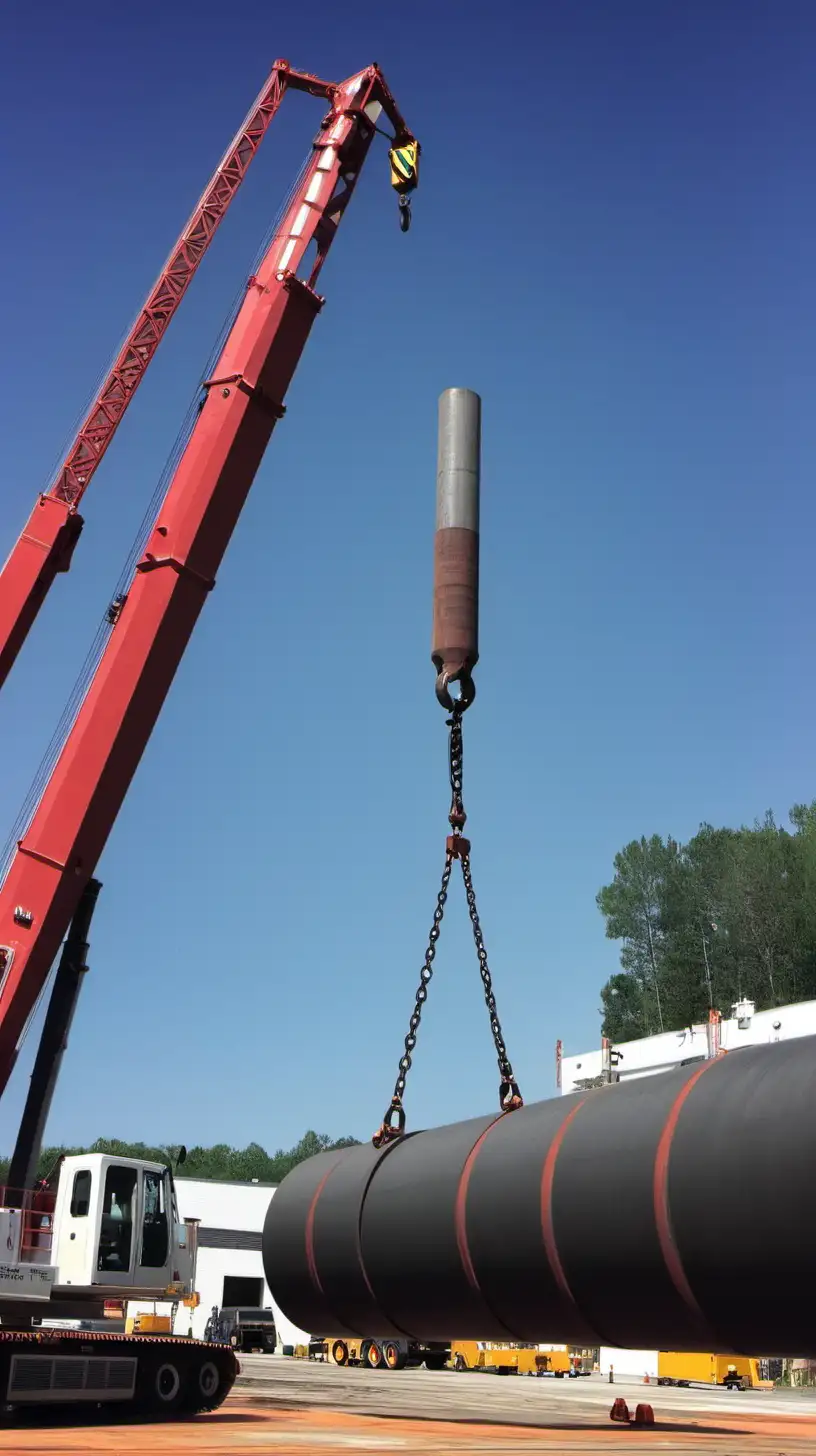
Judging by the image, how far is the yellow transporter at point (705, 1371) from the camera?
30.5m

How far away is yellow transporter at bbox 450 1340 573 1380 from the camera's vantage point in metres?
31.6

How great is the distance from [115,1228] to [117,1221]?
7 centimetres

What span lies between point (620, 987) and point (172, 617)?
6290 centimetres

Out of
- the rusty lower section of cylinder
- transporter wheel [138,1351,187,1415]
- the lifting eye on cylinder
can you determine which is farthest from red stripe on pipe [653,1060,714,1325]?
the lifting eye on cylinder

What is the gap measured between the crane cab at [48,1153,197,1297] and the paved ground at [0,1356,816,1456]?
1.46 m

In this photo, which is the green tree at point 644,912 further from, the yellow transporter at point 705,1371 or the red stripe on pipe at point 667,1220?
the red stripe on pipe at point 667,1220

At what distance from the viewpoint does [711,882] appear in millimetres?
68750

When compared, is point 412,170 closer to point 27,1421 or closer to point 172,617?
point 172,617

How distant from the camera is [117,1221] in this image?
14.4 metres

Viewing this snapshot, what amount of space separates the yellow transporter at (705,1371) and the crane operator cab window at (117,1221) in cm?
2005

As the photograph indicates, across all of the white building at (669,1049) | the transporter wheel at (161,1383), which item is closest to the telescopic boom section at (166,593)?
the transporter wheel at (161,1383)

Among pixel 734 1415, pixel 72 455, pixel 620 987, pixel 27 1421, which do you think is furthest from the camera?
pixel 620 987

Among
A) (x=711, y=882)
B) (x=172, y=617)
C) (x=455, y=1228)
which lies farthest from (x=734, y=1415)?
(x=711, y=882)

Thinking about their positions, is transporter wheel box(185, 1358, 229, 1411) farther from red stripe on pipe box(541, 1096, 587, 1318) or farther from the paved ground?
red stripe on pipe box(541, 1096, 587, 1318)
